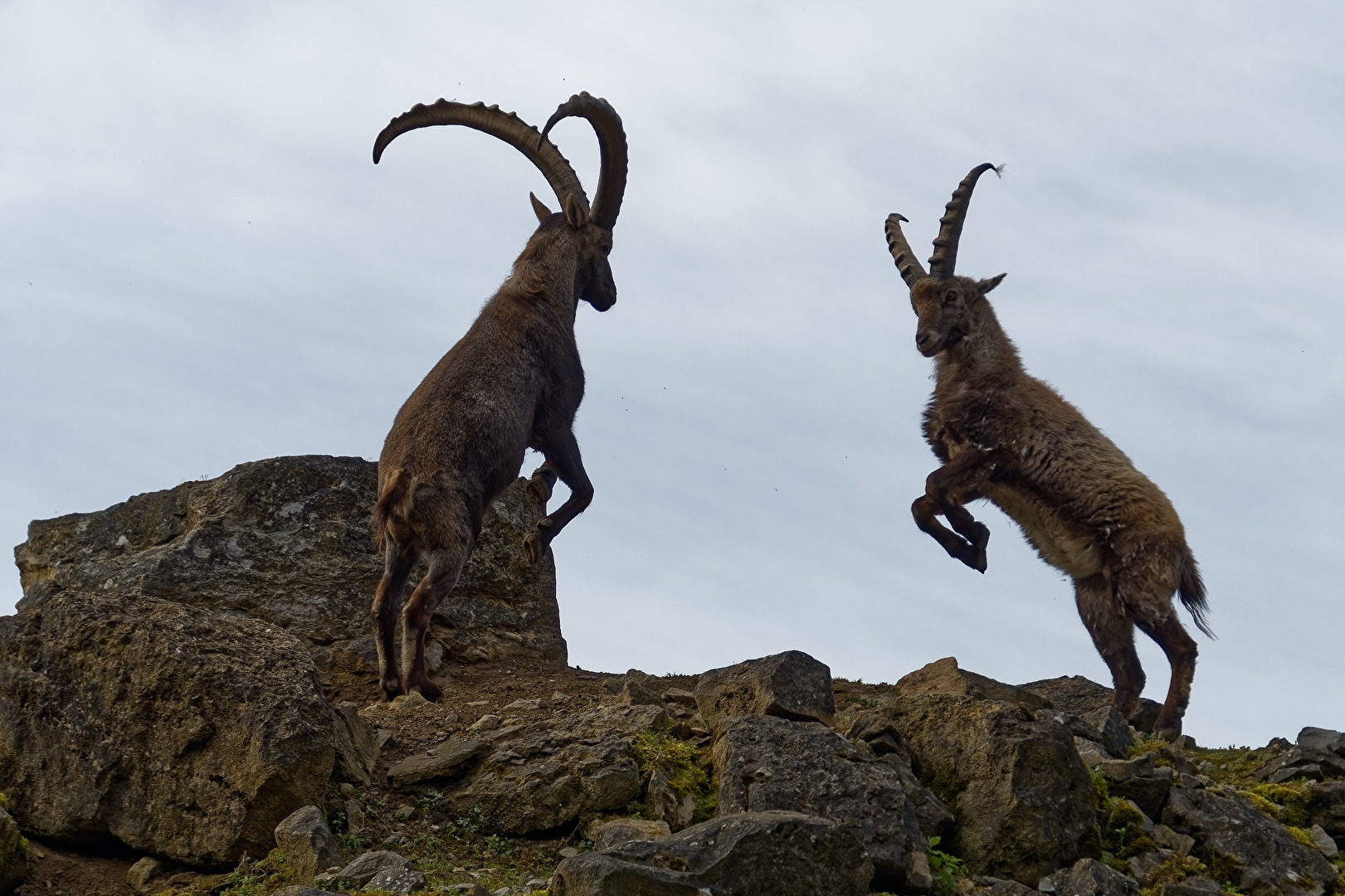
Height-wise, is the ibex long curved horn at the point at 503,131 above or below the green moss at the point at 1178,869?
above

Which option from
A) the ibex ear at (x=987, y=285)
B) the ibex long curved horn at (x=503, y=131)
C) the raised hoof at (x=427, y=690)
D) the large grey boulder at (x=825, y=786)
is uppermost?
the ibex long curved horn at (x=503, y=131)

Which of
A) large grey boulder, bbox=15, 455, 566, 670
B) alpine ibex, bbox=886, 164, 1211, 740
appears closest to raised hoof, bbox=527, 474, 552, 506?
large grey boulder, bbox=15, 455, 566, 670

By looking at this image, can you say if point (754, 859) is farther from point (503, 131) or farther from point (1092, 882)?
point (503, 131)

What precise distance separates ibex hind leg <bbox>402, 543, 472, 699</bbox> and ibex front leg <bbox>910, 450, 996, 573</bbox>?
3191mm

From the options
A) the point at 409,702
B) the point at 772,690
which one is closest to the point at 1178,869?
the point at 772,690

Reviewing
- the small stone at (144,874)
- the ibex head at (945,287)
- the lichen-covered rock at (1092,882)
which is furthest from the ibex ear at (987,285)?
the small stone at (144,874)

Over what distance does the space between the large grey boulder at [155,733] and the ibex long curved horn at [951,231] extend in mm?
5997

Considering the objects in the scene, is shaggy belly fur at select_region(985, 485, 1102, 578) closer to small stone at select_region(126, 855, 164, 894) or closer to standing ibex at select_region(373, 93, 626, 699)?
standing ibex at select_region(373, 93, 626, 699)

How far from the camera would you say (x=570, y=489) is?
33.0ft

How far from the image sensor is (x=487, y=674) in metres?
9.48

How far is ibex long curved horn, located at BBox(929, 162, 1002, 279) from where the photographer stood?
10891 mm

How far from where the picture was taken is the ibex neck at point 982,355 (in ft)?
33.9

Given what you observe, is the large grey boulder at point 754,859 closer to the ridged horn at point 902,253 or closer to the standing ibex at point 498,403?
the standing ibex at point 498,403

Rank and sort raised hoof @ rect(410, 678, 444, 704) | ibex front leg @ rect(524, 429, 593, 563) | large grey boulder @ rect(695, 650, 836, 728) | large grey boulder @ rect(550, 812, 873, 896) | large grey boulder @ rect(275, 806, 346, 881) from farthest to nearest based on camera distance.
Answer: ibex front leg @ rect(524, 429, 593, 563) → raised hoof @ rect(410, 678, 444, 704) → large grey boulder @ rect(695, 650, 836, 728) → large grey boulder @ rect(275, 806, 346, 881) → large grey boulder @ rect(550, 812, 873, 896)
